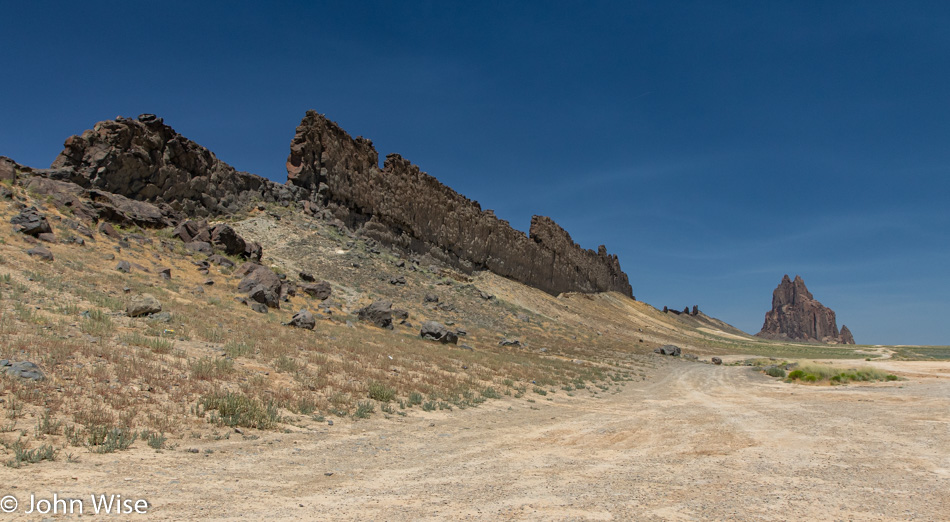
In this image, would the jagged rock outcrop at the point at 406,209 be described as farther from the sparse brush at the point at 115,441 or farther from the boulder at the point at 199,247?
the sparse brush at the point at 115,441

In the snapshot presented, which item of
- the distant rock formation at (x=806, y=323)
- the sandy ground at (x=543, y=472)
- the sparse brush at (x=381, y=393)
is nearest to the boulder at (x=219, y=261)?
the sparse brush at (x=381, y=393)

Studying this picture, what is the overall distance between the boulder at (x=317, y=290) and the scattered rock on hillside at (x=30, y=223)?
511 inches

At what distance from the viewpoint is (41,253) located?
18.5 m

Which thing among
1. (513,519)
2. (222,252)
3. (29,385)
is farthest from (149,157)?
(513,519)

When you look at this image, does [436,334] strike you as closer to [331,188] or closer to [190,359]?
[190,359]

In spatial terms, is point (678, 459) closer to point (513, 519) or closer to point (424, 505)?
point (513, 519)

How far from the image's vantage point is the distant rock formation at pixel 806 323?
612 feet

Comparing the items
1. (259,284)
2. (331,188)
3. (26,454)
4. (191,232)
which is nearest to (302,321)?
(259,284)

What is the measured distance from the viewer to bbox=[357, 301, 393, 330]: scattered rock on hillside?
90.9 ft

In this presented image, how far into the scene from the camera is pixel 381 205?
52094 mm

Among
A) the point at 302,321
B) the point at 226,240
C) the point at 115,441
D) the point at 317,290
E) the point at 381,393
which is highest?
the point at 226,240

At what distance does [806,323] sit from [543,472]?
228 m

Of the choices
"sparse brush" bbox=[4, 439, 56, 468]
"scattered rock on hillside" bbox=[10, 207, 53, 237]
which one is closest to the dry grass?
"sparse brush" bbox=[4, 439, 56, 468]

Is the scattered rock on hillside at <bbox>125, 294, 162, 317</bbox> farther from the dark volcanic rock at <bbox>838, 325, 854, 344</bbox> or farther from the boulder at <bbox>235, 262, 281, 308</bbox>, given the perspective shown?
the dark volcanic rock at <bbox>838, 325, 854, 344</bbox>
